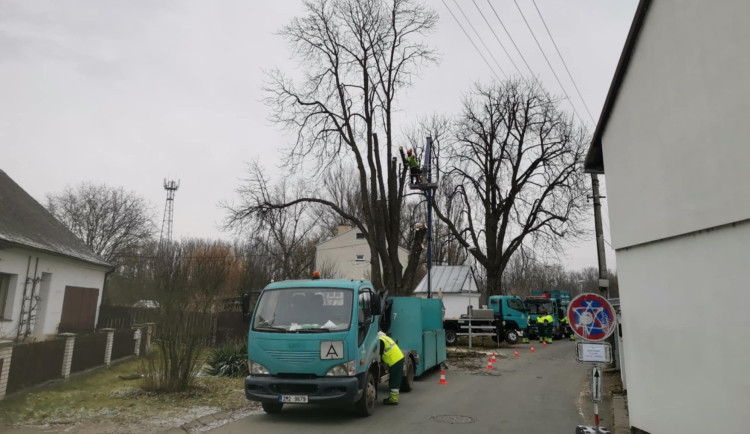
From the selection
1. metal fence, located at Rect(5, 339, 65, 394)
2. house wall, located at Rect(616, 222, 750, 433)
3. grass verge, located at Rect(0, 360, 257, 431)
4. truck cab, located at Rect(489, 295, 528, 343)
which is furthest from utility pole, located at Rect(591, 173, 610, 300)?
metal fence, located at Rect(5, 339, 65, 394)

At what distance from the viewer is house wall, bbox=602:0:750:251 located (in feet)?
16.2

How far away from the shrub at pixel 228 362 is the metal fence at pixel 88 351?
3.29 meters

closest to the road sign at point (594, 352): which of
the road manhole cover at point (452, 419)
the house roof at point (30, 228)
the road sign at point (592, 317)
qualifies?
the road sign at point (592, 317)

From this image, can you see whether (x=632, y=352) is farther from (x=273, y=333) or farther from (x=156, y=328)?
(x=156, y=328)

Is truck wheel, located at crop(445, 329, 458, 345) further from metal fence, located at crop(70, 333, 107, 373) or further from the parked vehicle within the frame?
metal fence, located at crop(70, 333, 107, 373)

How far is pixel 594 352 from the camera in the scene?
21.7 feet

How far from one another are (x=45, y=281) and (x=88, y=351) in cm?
682

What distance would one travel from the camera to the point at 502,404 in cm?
1036

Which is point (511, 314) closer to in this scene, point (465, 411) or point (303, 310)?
Result: point (465, 411)

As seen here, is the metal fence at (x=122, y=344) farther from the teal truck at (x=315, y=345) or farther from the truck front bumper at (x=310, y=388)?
the truck front bumper at (x=310, y=388)

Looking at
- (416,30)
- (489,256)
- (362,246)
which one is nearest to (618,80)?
(416,30)

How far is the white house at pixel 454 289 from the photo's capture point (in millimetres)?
33500

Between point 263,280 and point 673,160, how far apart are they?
25836 mm

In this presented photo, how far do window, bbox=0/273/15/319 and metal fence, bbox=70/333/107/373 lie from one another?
4739 mm
